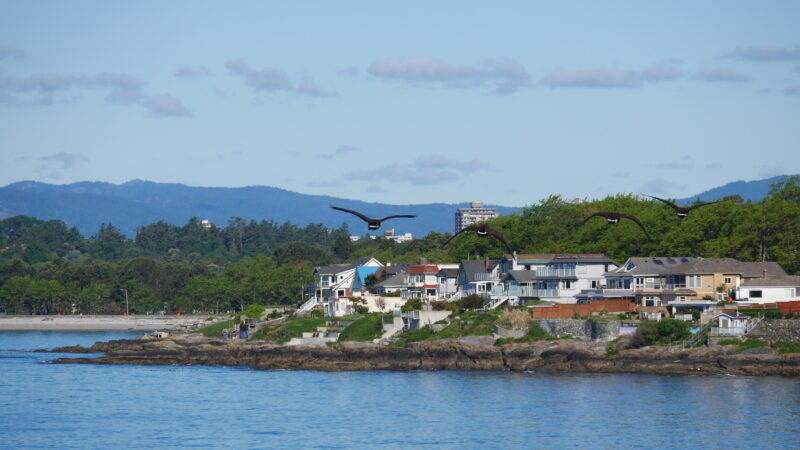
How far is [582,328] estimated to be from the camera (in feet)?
247

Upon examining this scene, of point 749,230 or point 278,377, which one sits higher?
point 749,230

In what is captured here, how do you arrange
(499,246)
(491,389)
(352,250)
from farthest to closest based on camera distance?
(352,250), (499,246), (491,389)

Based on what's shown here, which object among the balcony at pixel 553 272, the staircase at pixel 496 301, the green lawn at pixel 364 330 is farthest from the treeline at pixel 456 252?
the green lawn at pixel 364 330

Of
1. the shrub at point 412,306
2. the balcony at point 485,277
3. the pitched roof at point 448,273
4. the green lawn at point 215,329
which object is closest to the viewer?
the shrub at point 412,306

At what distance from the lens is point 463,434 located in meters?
51.6

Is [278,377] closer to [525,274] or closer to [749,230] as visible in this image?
[525,274]

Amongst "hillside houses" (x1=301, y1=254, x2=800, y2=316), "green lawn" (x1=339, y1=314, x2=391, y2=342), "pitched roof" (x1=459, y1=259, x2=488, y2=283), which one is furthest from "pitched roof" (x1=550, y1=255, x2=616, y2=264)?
"green lawn" (x1=339, y1=314, x2=391, y2=342)

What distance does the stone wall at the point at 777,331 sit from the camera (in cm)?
6769

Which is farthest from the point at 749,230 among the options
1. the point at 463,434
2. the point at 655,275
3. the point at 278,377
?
the point at 463,434

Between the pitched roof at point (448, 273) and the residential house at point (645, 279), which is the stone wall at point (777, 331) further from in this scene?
the pitched roof at point (448, 273)

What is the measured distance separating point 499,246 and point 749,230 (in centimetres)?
2962

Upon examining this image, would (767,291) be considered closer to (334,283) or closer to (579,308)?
(579,308)

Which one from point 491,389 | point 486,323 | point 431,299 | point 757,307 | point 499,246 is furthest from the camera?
point 499,246

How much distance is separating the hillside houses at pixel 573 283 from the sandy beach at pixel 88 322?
4192 cm
